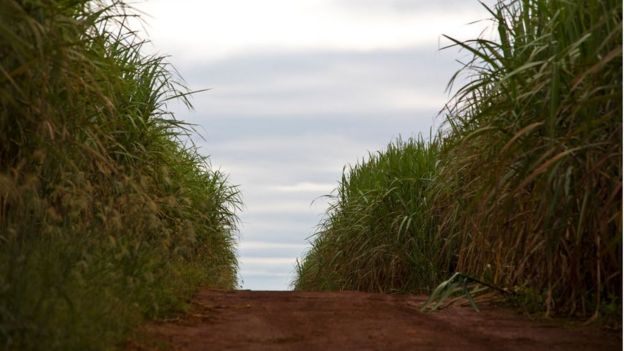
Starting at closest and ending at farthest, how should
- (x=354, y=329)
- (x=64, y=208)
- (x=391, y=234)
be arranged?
(x=354, y=329)
(x=64, y=208)
(x=391, y=234)

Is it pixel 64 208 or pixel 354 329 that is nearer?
pixel 354 329

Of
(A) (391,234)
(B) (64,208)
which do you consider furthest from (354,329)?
(A) (391,234)

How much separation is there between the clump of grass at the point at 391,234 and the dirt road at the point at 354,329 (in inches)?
112

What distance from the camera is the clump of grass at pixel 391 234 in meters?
9.86

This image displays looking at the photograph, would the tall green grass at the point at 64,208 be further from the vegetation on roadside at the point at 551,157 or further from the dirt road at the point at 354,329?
the vegetation on roadside at the point at 551,157

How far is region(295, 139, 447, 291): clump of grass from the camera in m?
9.86

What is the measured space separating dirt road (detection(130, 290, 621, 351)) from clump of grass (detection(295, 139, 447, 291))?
284cm

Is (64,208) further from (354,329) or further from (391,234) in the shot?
(391,234)

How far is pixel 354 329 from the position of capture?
5531 mm

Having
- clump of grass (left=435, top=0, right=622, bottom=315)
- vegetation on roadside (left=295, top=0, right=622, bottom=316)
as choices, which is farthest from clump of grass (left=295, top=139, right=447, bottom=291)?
clump of grass (left=435, top=0, right=622, bottom=315)

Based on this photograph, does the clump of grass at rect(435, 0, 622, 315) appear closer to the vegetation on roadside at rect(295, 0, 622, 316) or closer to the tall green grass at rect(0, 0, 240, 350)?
the vegetation on roadside at rect(295, 0, 622, 316)

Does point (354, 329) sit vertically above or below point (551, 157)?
below

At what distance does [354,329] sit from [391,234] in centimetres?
485

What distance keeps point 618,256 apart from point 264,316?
84.3 inches
